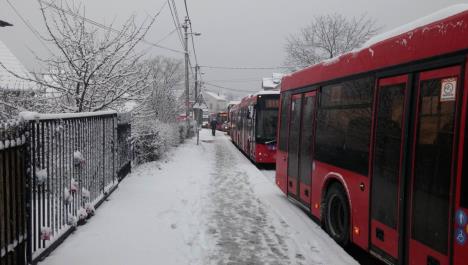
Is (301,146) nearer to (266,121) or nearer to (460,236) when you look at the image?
(460,236)

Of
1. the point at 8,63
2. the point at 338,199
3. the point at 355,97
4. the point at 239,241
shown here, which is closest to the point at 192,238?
the point at 239,241

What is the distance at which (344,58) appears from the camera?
22.5ft

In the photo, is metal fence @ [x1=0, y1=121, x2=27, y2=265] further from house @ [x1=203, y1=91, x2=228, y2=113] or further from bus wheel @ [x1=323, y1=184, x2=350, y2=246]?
house @ [x1=203, y1=91, x2=228, y2=113]

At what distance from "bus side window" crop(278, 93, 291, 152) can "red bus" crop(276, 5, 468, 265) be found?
2278mm

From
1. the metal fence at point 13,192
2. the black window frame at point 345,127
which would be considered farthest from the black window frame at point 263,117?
the metal fence at point 13,192

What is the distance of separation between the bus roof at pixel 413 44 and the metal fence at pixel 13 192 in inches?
164

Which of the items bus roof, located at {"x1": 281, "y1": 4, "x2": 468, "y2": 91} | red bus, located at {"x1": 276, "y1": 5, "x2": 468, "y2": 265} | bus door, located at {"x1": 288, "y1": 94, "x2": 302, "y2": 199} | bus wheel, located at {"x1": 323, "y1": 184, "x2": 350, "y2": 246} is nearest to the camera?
red bus, located at {"x1": 276, "y1": 5, "x2": 468, "y2": 265}

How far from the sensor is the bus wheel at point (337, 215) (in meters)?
6.47

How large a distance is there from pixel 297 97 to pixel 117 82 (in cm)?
486

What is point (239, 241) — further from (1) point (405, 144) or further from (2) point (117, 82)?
(2) point (117, 82)

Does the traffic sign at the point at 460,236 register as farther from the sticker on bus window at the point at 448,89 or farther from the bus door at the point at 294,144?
the bus door at the point at 294,144

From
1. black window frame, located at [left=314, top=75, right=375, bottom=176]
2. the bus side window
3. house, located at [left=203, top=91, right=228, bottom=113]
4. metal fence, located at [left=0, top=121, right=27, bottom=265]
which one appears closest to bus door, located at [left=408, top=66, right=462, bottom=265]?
black window frame, located at [left=314, top=75, right=375, bottom=176]

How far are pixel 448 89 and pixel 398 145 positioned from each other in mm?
→ 1006

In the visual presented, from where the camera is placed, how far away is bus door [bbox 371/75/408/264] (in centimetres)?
488
